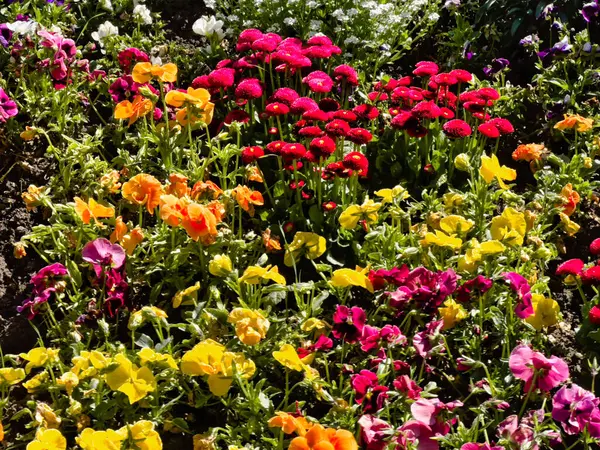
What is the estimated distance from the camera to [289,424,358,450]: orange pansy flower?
7.08ft

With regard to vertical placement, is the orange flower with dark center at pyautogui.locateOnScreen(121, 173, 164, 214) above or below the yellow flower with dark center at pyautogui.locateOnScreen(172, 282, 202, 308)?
above

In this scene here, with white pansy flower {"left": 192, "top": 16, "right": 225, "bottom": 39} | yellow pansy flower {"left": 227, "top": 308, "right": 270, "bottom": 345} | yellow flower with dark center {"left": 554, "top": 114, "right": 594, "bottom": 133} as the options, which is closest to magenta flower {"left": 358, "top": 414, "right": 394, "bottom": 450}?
yellow pansy flower {"left": 227, "top": 308, "right": 270, "bottom": 345}

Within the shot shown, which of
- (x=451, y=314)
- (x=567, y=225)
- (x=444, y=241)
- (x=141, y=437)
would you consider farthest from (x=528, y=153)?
(x=141, y=437)

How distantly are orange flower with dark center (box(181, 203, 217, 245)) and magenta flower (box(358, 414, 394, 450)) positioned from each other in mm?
774

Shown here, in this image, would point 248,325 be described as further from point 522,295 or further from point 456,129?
point 456,129

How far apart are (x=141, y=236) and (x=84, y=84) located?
135 cm

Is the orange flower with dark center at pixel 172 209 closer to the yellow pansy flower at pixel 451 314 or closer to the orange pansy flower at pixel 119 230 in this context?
the orange pansy flower at pixel 119 230

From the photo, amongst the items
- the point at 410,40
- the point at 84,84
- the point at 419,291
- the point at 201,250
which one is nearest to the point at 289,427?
the point at 419,291

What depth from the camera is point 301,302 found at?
9.46 feet

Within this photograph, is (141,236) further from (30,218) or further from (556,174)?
(556,174)

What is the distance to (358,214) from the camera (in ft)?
9.87

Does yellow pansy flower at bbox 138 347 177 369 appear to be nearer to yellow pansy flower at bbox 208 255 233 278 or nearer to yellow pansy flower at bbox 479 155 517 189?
yellow pansy flower at bbox 208 255 233 278

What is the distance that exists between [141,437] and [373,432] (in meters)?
0.60

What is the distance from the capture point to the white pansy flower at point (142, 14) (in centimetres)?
431
